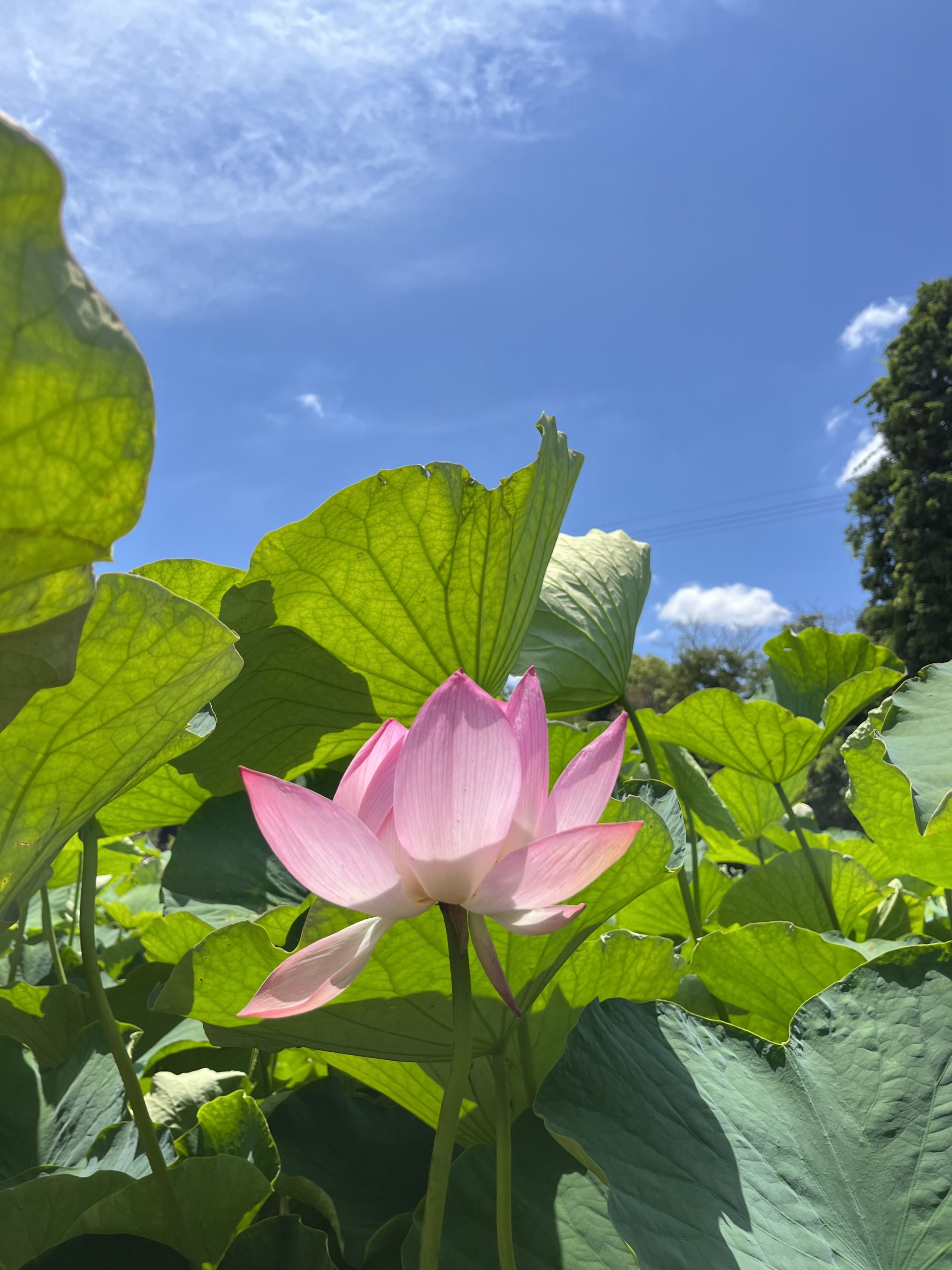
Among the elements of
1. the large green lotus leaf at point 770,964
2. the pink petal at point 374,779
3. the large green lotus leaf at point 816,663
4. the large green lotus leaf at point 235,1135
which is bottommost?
the large green lotus leaf at point 235,1135

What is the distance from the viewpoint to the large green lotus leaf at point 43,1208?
47cm

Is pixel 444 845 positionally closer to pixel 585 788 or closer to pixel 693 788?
pixel 585 788

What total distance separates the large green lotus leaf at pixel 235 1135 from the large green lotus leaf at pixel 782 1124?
0.69 feet

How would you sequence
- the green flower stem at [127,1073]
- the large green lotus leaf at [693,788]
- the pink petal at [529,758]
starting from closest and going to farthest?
1. the pink petal at [529,758]
2. the green flower stem at [127,1073]
3. the large green lotus leaf at [693,788]

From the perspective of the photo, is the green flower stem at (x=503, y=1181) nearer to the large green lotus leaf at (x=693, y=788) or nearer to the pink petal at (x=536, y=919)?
the pink petal at (x=536, y=919)

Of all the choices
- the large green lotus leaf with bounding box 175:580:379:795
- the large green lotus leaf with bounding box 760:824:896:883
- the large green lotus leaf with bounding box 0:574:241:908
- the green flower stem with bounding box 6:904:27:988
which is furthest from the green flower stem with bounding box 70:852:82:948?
the large green lotus leaf with bounding box 760:824:896:883

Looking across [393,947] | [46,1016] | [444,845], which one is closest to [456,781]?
[444,845]

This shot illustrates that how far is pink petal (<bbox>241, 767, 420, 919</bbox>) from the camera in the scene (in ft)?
1.01

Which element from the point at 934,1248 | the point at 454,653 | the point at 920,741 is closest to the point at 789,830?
the point at 920,741

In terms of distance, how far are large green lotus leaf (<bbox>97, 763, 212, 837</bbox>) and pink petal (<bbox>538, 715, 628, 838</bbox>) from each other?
60cm

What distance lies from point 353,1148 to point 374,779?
370 mm

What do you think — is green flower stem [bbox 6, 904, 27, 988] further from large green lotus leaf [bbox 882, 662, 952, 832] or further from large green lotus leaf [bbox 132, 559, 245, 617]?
large green lotus leaf [bbox 882, 662, 952, 832]

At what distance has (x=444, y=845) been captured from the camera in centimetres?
32

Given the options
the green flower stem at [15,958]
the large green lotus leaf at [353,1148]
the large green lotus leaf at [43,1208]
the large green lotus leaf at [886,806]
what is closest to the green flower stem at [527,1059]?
the large green lotus leaf at [353,1148]
